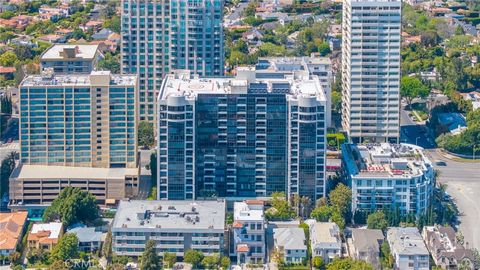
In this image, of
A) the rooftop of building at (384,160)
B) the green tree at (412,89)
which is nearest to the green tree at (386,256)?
the rooftop of building at (384,160)

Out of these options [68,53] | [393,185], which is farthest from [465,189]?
[68,53]

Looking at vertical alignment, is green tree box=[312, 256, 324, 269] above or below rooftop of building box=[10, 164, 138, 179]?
below

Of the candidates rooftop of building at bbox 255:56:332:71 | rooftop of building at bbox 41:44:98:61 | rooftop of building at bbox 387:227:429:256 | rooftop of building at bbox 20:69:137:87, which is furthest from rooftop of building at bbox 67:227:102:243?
rooftop of building at bbox 41:44:98:61

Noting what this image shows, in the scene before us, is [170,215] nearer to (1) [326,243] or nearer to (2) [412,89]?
(1) [326,243]

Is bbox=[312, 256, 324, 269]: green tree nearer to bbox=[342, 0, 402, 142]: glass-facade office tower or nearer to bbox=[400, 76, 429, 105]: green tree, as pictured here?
bbox=[342, 0, 402, 142]: glass-facade office tower

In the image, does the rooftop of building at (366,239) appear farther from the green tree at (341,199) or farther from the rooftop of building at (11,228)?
the rooftop of building at (11,228)
